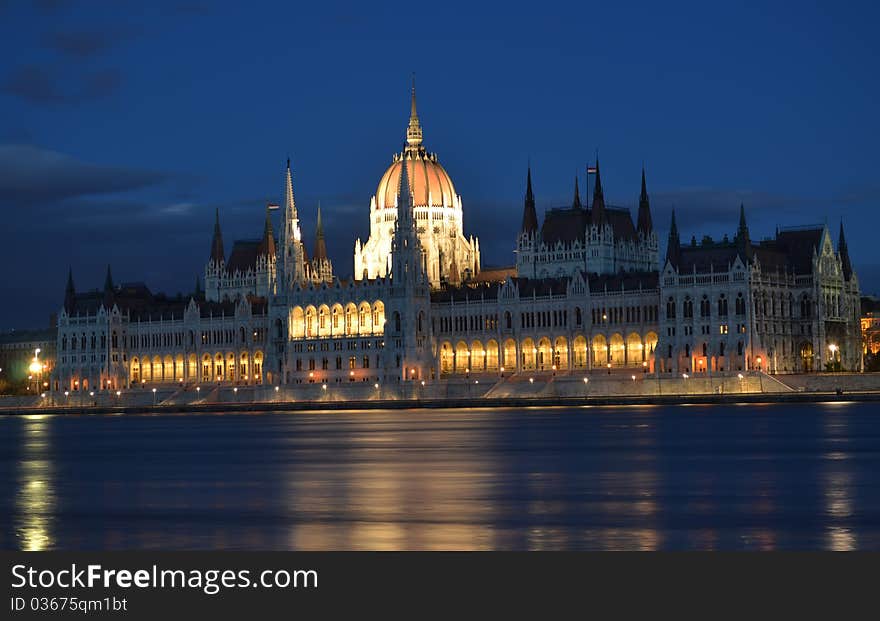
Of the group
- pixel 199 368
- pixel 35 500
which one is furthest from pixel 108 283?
pixel 35 500

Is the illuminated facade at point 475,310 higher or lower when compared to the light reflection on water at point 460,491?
higher

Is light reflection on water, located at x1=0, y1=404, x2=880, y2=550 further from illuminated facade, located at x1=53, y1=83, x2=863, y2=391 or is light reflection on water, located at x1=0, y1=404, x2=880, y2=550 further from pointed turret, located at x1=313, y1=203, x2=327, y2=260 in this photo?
pointed turret, located at x1=313, y1=203, x2=327, y2=260

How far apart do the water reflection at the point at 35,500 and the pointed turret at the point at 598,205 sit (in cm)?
10300

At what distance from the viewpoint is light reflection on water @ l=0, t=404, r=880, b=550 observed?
1216 inches

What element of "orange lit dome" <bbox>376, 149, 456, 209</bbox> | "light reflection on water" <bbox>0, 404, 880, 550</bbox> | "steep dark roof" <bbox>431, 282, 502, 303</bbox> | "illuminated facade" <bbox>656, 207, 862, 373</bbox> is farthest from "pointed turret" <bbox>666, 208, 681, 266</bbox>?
"light reflection on water" <bbox>0, 404, 880, 550</bbox>

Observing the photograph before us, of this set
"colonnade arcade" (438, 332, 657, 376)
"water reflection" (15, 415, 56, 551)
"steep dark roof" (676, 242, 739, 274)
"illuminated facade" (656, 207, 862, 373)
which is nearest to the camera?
"water reflection" (15, 415, 56, 551)

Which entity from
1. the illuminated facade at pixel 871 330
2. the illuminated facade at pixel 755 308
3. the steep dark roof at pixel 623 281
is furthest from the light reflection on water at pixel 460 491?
the illuminated facade at pixel 871 330

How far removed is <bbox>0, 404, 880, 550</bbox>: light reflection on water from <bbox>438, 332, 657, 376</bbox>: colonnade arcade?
7214 centimetres

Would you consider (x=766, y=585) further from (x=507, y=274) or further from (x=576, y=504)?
(x=507, y=274)

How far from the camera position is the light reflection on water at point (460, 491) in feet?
101

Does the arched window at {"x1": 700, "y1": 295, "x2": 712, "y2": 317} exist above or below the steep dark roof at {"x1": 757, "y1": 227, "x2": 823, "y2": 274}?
below

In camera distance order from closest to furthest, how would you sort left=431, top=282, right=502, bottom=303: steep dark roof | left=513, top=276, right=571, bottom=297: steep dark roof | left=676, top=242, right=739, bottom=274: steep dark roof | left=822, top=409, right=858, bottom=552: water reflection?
left=822, top=409, right=858, bottom=552: water reflection, left=676, top=242, right=739, bottom=274: steep dark roof, left=513, top=276, right=571, bottom=297: steep dark roof, left=431, top=282, right=502, bottom=303: steep dark roof

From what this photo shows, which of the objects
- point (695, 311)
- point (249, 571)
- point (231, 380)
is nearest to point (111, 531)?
point (249, 571)

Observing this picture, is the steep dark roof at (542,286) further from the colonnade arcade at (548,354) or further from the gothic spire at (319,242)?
the gothic spire at (319,242)
